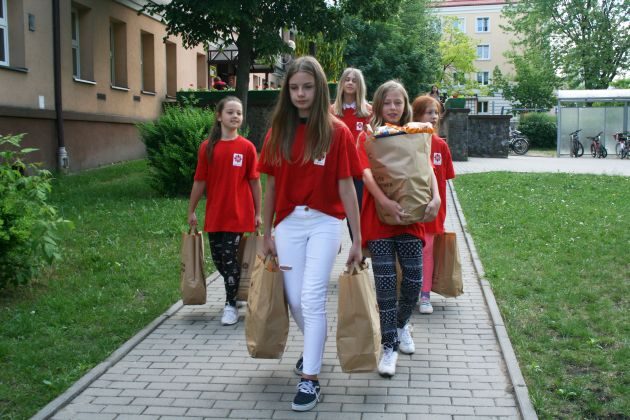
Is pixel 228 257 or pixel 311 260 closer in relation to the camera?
pixel 311 260

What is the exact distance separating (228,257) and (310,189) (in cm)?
199

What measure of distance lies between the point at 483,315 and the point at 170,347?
2.56 metres

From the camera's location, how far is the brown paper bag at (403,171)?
4.48m

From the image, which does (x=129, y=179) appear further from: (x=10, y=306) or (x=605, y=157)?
(x=605, y=157)

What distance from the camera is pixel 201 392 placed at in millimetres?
4422

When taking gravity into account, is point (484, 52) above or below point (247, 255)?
above

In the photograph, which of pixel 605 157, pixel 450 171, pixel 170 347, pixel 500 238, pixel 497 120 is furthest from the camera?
pixel 605 157

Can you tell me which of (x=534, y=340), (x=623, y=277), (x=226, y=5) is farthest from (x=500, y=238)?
(x=226, y=5)

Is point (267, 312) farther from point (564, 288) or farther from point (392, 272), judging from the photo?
point (564, 288)

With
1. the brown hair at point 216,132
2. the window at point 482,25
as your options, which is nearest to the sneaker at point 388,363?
the brown hair at point 216,132

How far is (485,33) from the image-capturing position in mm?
77625

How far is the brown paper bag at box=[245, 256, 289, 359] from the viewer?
4250mm

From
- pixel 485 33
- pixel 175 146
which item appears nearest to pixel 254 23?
pixel 175 146

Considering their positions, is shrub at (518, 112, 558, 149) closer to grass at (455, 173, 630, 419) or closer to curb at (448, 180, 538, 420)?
grass at (455, 173, 630, 419)
